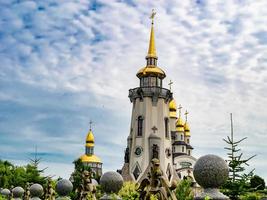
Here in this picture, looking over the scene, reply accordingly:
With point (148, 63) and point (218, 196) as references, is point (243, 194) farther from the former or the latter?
point (148, 63)

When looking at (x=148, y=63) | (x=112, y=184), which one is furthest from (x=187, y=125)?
(x=112, y=184)

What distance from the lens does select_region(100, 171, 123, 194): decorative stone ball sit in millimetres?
16016

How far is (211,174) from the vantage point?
10656 mm

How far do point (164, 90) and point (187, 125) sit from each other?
24.2 metres

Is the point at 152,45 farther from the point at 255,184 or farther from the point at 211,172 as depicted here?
the point at 211,172

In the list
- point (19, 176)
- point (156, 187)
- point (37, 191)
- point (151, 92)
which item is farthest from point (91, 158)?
point (156, 187)

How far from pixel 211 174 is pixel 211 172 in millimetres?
49

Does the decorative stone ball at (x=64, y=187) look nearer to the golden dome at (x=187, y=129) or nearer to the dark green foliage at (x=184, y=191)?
the dark green foliage at (x=184, y=191)

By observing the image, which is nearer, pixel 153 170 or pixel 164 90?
pixel 153 170

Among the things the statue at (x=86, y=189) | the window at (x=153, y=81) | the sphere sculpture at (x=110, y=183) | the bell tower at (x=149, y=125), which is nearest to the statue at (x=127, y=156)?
the bell tower at (x=149, y=125)

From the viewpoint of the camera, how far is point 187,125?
287ft

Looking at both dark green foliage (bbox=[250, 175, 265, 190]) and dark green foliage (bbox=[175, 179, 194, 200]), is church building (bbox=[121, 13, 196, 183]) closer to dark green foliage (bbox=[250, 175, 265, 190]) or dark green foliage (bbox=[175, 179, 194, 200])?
dark green foliage (bbox=[250, 175, 265, 190])

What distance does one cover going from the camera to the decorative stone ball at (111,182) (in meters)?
16.0

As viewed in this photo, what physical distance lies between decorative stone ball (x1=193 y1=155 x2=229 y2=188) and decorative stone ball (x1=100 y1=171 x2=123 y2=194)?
224 inches
